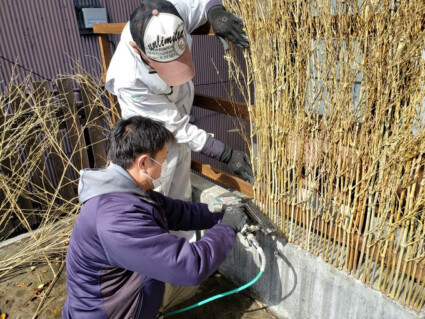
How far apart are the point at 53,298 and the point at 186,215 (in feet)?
6.14

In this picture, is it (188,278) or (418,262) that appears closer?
(188,278)

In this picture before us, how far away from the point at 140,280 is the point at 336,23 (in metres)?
1.79

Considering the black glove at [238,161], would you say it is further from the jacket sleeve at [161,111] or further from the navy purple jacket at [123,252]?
the navy purple jacket at [123,252]

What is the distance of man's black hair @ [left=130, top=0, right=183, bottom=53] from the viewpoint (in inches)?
85.8

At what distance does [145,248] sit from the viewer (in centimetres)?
156

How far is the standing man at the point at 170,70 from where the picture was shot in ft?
7.11

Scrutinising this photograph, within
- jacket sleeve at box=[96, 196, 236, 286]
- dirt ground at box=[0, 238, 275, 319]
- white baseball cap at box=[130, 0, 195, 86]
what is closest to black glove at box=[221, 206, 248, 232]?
jacket sleeve at box=[96, 196, 236, 286]

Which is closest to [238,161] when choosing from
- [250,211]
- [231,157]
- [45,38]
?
[231,157]

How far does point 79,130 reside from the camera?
4.57 m

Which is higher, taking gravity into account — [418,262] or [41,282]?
[418,262]

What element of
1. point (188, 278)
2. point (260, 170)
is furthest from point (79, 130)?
point (188, 278)

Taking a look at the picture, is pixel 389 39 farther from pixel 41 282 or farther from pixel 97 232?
pixel 41 282

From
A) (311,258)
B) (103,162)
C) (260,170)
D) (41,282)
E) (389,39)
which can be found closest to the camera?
(389,39)

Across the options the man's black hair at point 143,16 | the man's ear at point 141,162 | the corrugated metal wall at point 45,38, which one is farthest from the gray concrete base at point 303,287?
the corrugated metal wall at point 45,38
